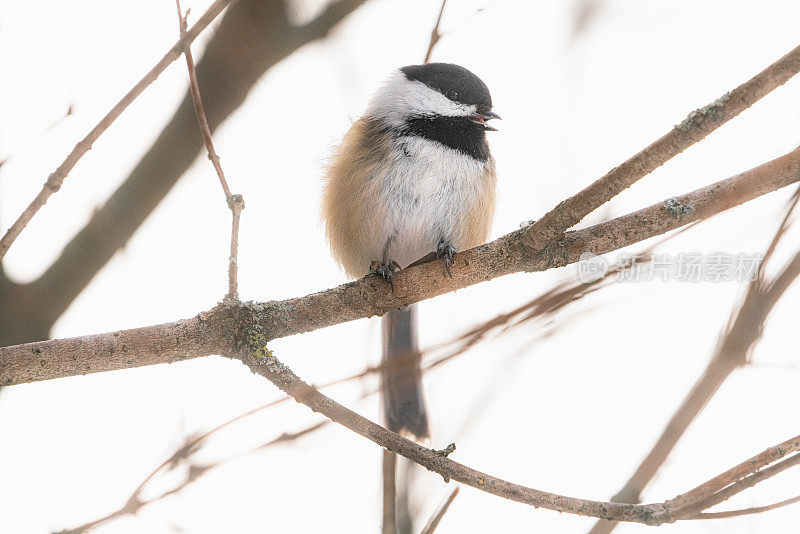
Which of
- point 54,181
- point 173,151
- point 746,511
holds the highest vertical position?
point 173,151

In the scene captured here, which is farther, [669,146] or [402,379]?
[402,379]

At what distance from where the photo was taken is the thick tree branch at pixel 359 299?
170 centimetres

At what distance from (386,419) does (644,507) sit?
1.11m

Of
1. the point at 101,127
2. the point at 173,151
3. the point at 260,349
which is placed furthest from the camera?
the point at 173,151

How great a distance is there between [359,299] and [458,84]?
40.7 inches

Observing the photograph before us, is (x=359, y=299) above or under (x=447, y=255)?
under

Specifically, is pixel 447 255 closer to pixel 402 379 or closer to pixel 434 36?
pixel 402 379

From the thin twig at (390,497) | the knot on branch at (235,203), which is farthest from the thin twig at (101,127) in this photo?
the thin twig at (390,497)

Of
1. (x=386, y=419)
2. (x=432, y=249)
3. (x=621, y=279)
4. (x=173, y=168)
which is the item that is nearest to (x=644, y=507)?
(x=621, y=279)

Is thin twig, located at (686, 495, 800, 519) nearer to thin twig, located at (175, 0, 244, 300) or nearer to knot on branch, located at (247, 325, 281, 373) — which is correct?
knot on branch, located at (247, 325, 281, 373)

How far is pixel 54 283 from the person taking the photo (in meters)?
2.58

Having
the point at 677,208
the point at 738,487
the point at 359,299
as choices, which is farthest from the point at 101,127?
→ the point at 738,487

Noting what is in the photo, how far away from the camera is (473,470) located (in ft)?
5.36

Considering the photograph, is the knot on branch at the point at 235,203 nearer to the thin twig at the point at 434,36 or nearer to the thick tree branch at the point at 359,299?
the thick tree branch at the point at 359,299
